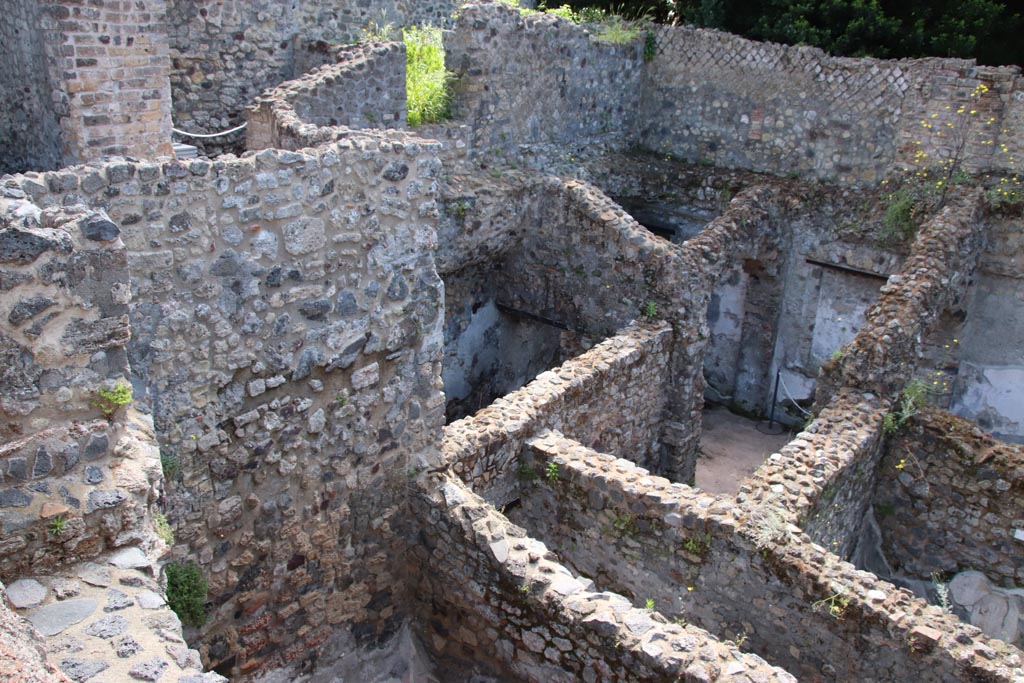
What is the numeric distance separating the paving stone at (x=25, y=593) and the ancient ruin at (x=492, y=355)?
0.01m

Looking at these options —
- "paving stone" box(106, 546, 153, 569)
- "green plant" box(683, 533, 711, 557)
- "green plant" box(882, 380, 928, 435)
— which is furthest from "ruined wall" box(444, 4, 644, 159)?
"paving stone" box(106, 546, 153, 569)

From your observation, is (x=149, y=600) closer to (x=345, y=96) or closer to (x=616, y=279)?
(x=616, y=279)

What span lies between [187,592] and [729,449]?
8.77m

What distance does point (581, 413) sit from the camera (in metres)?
8.43

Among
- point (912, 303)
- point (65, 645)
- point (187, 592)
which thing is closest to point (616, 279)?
point (912, 303)

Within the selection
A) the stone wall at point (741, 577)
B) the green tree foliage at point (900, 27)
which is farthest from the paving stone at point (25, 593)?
the green tree foliage at point (900, 27)

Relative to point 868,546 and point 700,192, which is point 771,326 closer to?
point 700,192

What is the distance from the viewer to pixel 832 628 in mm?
6156

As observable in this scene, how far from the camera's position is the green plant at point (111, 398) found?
11.6ft

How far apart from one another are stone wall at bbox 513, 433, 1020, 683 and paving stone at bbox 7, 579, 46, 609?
4346 millimetres

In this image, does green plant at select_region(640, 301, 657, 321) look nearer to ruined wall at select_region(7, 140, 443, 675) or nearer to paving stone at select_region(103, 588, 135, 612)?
ruined wall at select_region(7, 140, 443, 675)

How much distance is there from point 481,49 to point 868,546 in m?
6.79

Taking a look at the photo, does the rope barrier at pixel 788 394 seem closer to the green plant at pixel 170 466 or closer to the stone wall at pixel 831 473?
the stone wall at pixel 831 473

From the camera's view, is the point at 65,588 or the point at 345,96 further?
the point at 345,96
